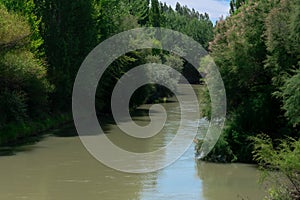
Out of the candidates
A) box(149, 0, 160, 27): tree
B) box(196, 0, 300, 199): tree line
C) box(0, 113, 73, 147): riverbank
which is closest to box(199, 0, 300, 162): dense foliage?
box(196, 0, 300, 199): tree line

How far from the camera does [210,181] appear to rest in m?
20.2

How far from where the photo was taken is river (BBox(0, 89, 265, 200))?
17750mm

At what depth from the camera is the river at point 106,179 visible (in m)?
17.8

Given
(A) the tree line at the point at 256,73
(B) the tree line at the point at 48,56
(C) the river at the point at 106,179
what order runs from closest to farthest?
(C) the river at the point at 106,179 < (A) the tree line at the point at 256,73 < (B) the tree line at the point at 48,56

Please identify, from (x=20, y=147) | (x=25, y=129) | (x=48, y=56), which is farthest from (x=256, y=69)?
(x=48, y=56)

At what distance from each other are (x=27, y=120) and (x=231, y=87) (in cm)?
1492

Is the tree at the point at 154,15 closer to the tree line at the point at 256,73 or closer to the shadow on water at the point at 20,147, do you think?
the shadow on water at the point at 20,147

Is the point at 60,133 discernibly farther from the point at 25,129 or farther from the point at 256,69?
the point at 256,69

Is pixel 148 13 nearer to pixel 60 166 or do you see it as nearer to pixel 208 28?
pixel 208 28

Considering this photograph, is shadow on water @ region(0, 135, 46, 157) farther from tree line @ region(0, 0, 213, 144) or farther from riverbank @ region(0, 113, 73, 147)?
tree line @ region(0, 0, 213, 144)

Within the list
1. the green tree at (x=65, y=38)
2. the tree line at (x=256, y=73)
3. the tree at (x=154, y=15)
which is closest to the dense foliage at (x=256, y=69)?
the tree line at (x=256, y=73)

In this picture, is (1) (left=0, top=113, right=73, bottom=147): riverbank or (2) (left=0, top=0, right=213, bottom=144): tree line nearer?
(1) (left=0, top=113, right=73, bottom=147): riverbank

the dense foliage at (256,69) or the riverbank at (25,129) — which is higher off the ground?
the dense foliage at (256,69)

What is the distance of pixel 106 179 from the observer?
20.2m
